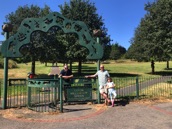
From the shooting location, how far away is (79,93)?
392 inches

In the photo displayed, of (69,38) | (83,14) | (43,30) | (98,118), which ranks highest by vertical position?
(83,14)

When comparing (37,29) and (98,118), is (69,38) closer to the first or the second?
(37,29)

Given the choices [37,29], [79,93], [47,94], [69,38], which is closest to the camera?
[37,29]

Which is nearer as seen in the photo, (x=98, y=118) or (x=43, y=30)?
(x=98, y=118)

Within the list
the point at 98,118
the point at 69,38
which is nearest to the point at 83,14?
the point at 69,38

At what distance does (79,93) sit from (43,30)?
10.1 ft

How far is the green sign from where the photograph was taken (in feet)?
32.2

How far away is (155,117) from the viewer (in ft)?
25.8

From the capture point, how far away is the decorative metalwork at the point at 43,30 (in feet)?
30.7

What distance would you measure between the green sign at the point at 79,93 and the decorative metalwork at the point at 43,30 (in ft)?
4.85

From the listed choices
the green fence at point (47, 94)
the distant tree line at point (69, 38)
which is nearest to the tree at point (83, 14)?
the distant tree line at point (69, 38)

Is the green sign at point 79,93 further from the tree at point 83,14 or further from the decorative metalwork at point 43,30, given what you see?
the tree at point 83,14

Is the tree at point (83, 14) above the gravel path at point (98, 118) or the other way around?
above

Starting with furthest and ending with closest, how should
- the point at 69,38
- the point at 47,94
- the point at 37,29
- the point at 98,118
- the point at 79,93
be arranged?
the point at 69,38 < the point at 47,94 < the point at 79,93 < the point at 37,29 < the point at 98,118
